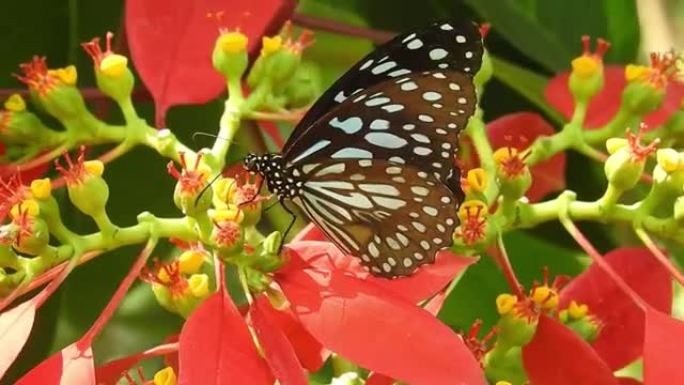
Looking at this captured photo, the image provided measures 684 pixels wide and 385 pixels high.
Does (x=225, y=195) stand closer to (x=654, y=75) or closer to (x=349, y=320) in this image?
(x=349, y=320)

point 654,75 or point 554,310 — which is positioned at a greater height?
point 654,75

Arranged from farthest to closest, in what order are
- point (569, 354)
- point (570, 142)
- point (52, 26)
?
point (52, 26), point (570, 142), point (569, 354)

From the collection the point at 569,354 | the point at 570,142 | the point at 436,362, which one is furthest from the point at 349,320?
the point at 570,142

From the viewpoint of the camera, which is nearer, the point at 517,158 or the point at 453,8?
the point at 517,158

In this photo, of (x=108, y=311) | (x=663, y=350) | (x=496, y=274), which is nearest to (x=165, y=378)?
(x=108, y=311)

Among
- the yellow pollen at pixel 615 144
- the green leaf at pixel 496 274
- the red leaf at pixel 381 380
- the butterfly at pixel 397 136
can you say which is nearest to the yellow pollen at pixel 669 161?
the yellow pollen at pixel 615 144

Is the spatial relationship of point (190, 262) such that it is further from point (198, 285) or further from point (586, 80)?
point (586, 80)
